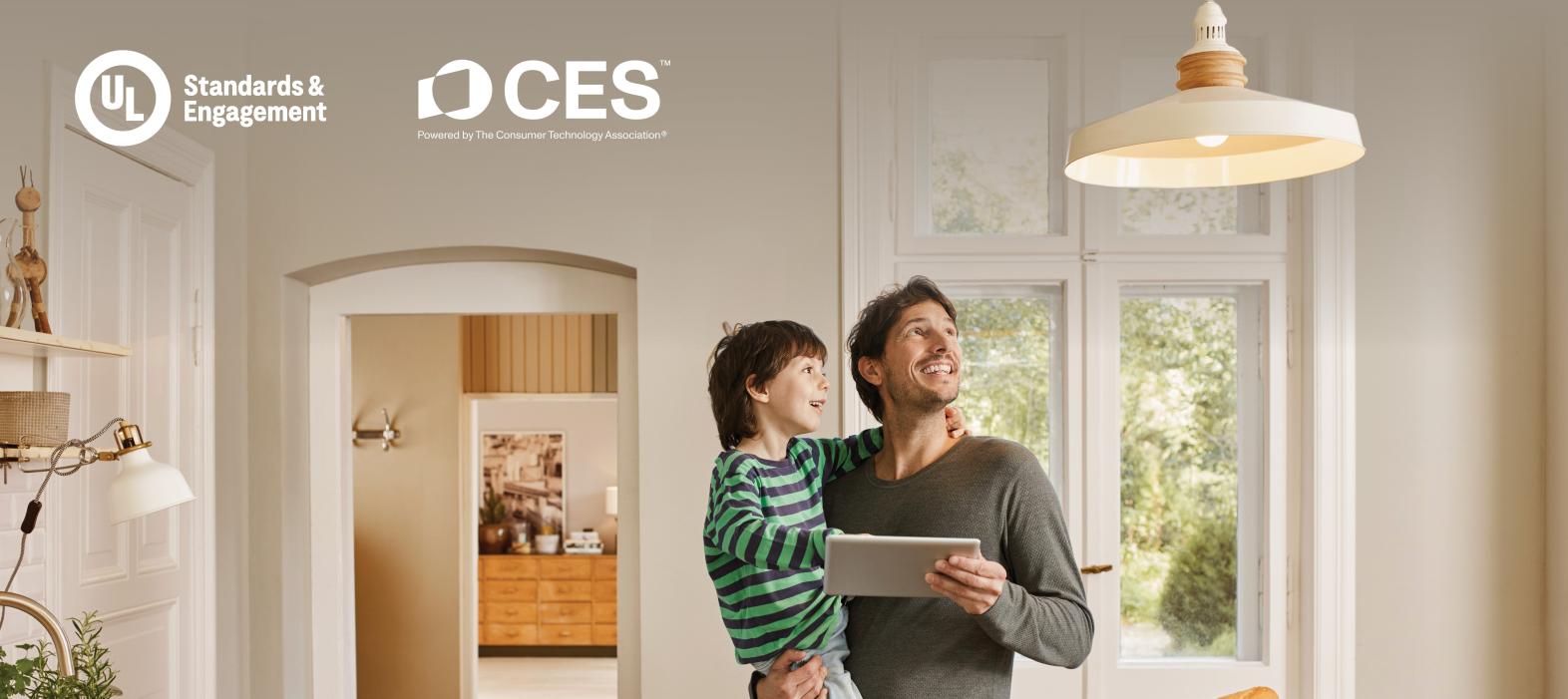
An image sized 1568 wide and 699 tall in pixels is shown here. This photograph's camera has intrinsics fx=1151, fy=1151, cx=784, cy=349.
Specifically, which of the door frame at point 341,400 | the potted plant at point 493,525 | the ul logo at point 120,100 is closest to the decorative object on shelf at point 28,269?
the ul logo at point 120,100

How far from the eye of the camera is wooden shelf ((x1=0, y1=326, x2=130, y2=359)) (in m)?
1.96

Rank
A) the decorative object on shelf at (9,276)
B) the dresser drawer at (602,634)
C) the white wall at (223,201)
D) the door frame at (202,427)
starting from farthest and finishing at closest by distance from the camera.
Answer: the dresser drawer at (602,634) < the door frame at (202,427) < the white wall at (223,201) < the decorative object on shelf at (9,276)

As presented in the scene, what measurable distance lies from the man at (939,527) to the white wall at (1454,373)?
1822 millimetres

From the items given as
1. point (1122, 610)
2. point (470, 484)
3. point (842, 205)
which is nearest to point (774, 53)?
point (842, 205)

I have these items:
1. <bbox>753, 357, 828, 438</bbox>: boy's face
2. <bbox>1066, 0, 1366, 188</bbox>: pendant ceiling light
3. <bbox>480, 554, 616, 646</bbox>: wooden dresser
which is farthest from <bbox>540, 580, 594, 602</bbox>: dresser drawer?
<bbox>1066, 0, 1366, 188</bbox>: pendant ceiling light

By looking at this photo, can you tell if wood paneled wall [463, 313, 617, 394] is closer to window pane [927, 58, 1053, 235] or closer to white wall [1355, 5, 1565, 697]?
window pane [927, 58, 1053, 235]

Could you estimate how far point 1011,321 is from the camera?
3.21 meters

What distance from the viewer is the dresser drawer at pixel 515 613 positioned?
8211mm

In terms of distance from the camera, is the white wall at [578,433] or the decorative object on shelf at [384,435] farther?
the white wall at [578,433]

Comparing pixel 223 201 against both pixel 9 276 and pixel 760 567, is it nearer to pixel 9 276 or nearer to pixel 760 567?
pixel 9 276

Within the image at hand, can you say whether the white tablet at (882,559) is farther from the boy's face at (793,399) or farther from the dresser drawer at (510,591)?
the dresser drawer at (510,591)

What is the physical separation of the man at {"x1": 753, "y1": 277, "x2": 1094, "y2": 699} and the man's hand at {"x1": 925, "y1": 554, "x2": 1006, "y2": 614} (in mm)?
78

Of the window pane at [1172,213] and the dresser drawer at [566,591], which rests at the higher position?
the window pane at [1172,213]

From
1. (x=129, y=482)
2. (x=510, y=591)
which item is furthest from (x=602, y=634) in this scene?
(x=129, y=482)
